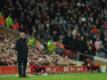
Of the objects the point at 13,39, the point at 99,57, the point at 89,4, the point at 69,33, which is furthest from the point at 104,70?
the point at 89,4

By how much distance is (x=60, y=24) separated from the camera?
41.9m

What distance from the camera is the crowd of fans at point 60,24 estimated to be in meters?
39.6

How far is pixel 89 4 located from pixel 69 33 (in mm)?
6275

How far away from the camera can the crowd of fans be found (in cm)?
→ 3962

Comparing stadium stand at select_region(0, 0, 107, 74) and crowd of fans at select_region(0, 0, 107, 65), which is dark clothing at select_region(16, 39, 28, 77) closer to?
stadium stand at select_region(0, 0, 107, 74)

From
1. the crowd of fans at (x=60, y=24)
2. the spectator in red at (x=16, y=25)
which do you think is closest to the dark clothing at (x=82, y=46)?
the crowd of fans at (x=60, y=24)

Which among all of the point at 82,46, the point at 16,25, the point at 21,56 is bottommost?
the point at 21,56

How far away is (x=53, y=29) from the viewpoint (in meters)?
41.6

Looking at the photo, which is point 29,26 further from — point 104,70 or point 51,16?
point 104,70

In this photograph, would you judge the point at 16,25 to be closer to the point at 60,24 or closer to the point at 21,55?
the point at 60,24

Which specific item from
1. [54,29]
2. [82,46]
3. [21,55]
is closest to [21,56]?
[21,55]

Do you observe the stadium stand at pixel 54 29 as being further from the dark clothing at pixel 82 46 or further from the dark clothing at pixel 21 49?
the dark clothing at pixel 21 49

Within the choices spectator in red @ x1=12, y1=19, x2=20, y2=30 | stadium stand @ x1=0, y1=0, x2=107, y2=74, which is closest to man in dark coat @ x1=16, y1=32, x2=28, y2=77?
stadium stand @ x1=0, y1=0, x2=107, y2=74

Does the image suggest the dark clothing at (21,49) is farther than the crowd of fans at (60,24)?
No
